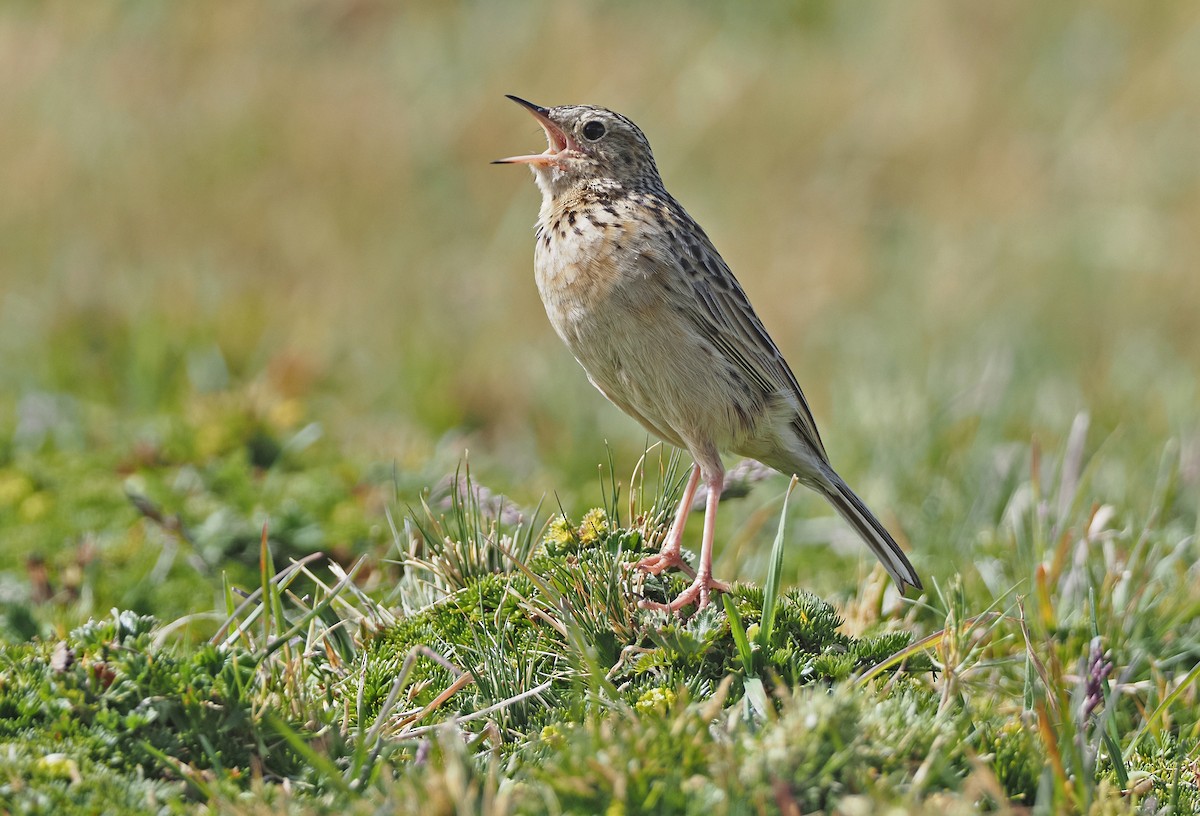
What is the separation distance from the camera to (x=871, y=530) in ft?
14.9

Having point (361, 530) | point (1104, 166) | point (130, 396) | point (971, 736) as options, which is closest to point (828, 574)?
point (361, 530)

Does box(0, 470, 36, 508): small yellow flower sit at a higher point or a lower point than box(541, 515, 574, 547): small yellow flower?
lower

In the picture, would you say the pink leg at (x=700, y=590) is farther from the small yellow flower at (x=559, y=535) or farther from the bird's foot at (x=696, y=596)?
the small yellow flower at (x=559, y=535)

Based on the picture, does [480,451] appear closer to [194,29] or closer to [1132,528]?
[1132,528]

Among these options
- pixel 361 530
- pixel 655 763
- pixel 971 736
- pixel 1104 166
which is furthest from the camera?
pixel 1104 166

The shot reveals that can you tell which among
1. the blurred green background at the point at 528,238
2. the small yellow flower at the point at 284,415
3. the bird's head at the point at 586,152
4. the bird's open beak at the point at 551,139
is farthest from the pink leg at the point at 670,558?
the small yellow flower at the point at 284,415

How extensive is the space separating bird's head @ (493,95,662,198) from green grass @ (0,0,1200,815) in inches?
43.3

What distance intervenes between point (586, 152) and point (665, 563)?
6.12 ft

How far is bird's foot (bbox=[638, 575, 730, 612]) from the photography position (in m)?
3.74

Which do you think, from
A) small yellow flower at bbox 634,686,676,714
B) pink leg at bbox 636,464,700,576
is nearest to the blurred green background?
pink leg at bbox 636,464,700,576

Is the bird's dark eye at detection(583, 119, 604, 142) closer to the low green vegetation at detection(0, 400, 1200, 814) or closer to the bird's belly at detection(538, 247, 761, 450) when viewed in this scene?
the bird's belly at detection(538, 247, 761, 450)

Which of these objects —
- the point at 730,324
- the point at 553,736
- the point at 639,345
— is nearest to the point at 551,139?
the point at 730,324

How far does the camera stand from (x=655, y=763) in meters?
2.82

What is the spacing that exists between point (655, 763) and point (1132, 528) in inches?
134
